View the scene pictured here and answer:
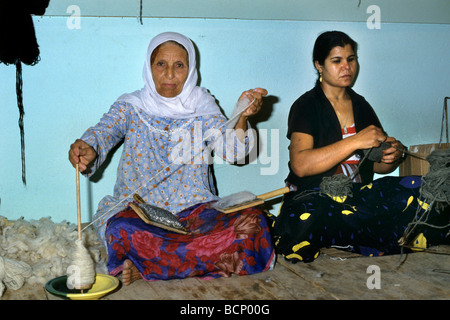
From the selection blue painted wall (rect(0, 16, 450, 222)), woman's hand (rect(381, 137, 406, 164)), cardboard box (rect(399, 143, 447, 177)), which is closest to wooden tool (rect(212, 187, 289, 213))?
woman's hand (rect(381, 137, 406, 164))

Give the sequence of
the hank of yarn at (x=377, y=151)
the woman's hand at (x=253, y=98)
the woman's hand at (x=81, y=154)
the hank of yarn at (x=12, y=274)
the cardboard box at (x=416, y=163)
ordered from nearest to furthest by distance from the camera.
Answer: the hank of yarn at (x=12, y=274), the woman's hand at (x=81, y=154), the woman's hand at (x=253, y=98), the hank of yarn at (x=377, y=151), the cardboard box at (x=416, y=163)

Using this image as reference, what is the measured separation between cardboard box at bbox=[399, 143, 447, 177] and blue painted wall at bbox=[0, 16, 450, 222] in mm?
122

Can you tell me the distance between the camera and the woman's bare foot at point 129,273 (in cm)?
220

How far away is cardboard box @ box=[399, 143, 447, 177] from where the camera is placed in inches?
123

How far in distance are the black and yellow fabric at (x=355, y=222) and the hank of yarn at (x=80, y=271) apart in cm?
103

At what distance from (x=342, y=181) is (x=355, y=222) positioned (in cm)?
23

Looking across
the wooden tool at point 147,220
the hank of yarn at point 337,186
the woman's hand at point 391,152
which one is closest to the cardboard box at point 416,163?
the woman's hand at point 391,152

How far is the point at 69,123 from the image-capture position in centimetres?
303

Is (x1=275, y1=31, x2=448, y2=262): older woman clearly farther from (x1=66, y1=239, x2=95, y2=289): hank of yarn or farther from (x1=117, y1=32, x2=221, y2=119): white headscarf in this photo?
(x1=66, y1=239, x2=95, y2=289): hank of yarn

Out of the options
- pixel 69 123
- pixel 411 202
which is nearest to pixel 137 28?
pixel 69 123

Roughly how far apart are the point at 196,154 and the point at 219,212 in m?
0.41

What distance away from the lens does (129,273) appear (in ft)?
7.27

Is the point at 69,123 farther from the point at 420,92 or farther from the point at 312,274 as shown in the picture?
the point at 420,92

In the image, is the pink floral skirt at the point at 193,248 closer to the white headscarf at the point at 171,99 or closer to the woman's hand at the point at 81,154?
the woman's hand at the point at 81,154
